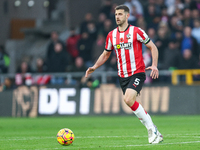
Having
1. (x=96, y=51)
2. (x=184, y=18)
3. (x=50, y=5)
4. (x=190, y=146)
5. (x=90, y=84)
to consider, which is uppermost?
(x=50, y=5)

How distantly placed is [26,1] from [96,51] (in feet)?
27.7

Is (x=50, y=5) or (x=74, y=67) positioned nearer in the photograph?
(x=74, y=67)

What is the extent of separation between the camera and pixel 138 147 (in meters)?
6.96

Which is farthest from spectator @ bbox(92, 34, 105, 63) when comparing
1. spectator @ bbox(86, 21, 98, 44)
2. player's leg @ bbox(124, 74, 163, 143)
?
player's leg @ bbox(124, 74, 163, 143)

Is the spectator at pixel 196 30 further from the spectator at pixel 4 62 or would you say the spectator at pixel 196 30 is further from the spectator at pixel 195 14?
the spectator at pixel 4 62

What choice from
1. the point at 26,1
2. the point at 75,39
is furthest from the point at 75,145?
the point at 26,1

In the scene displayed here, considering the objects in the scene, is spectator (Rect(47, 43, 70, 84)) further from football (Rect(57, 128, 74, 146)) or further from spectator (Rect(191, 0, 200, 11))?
football (Rect(57, 128, 74, 146))

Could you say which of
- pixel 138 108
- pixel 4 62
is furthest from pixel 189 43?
pixel 138 108

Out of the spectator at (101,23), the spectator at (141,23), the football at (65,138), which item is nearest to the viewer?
the football at (65,138)

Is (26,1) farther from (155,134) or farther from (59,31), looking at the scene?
(155,134)

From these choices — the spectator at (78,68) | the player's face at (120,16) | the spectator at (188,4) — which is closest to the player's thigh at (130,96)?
the player's face at (120,16)

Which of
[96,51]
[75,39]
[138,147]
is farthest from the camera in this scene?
[75,39]

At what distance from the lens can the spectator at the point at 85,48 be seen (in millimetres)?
18797

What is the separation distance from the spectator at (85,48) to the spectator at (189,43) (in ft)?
13.3
